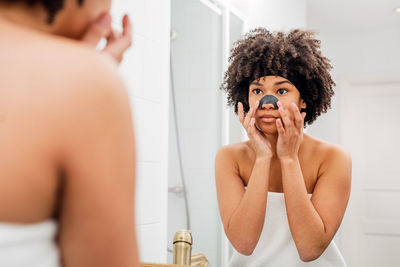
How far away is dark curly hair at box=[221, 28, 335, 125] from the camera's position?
2.35ft

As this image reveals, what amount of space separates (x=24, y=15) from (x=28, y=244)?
4.8 inches

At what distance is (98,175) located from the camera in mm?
199

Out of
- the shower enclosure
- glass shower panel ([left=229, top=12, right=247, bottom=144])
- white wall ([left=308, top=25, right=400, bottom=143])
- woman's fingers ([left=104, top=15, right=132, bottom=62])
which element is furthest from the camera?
white wall ([left=308, top=25, right=400, bottom=143])

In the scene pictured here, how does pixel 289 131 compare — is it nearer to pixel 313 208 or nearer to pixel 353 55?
pixel 313 208

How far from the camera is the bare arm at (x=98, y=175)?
194mm

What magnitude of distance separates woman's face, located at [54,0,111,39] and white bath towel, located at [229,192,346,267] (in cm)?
54

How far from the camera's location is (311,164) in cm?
75

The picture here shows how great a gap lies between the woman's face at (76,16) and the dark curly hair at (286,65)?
504 mm

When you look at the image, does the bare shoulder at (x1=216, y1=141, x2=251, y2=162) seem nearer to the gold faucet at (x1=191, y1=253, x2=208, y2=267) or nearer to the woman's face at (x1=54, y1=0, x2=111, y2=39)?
the gold faucet at (x1=191, y1=253, x2=208, y2=267)

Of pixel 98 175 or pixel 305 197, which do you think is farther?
pixel 305 197

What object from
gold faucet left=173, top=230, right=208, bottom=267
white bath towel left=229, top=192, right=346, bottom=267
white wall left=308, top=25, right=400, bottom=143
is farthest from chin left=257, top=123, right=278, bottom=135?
white wall left=308, top=25, right=400, bottom=143

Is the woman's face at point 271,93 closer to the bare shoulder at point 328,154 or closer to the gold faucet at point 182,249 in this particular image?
the bare shoulder at point 328,154

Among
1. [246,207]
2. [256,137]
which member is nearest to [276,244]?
[246,207]

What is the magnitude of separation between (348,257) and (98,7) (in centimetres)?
80
